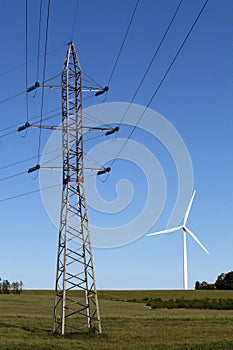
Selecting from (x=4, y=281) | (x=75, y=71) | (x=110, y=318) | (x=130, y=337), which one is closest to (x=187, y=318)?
(x=110, y=318)

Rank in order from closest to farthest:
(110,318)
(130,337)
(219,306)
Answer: (130,337) < (110,318) < (219,306)

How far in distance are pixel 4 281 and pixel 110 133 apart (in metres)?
148

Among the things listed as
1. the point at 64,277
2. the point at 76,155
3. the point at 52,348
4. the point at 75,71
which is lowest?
the point at 52,348

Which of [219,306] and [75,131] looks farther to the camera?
[219,306]

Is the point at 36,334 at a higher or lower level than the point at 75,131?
lower

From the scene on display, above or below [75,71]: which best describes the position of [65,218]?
below

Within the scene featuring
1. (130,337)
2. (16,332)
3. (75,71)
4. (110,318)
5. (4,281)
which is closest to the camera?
(130,337)

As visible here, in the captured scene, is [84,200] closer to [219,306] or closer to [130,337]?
[130,337]

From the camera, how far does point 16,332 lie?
40.6 metres

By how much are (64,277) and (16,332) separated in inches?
245

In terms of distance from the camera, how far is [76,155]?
41.2 m

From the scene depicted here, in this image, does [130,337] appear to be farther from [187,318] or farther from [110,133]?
[187,318]

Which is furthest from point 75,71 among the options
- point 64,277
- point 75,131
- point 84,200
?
point 64,277

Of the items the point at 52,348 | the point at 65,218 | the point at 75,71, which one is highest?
the point at 75,71
